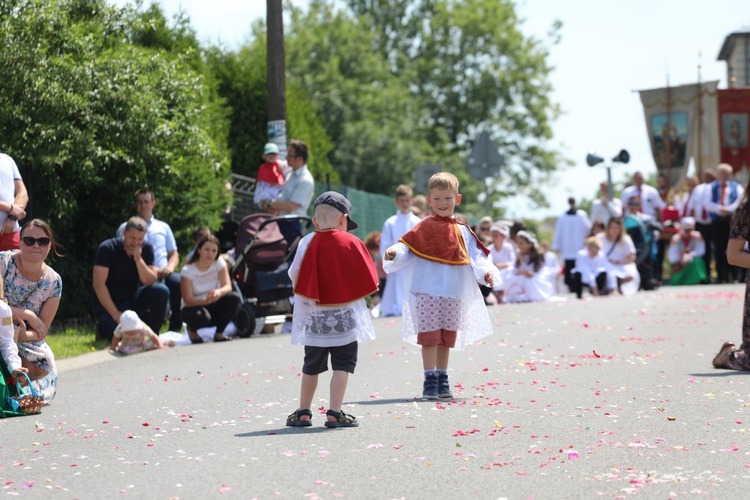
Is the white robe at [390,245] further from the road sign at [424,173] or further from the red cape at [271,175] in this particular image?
the road sign at [424,173]

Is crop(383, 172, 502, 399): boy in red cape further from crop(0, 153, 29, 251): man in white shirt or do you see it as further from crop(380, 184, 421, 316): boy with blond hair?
crop(380, 184, 421, 316): boy with blond hair

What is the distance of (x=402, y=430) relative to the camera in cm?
831

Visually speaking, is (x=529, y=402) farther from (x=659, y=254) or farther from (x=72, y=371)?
(x=659, y=254)

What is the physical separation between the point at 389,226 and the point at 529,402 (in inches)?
423

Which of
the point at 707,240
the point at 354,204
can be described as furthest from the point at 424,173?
the point at 707,240

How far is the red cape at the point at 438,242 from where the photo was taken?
33.6ft

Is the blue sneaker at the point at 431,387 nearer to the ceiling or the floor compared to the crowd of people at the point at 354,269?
nearer to the floor

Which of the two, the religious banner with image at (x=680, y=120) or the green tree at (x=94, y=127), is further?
the religious banner with image at (x=680, y=120)

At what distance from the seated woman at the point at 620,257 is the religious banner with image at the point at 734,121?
16657mm

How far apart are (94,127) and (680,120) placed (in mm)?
25871

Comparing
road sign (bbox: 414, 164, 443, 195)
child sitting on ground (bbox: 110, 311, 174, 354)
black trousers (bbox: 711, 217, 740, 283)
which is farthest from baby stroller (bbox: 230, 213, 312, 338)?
black trousers (bbox: 711, 217, 740, 283)

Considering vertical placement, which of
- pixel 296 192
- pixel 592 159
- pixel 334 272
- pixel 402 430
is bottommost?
pixel 402 430

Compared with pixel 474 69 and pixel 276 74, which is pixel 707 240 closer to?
pixel 276 74

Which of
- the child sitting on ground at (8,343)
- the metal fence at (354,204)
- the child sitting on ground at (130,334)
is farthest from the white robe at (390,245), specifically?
the child sitting on ground at (8,343)
